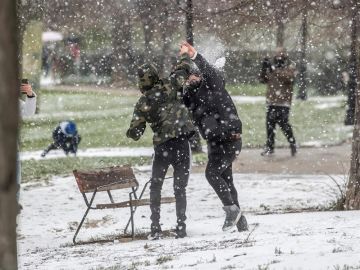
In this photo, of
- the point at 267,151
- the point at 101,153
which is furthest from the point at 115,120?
the point at 267,151

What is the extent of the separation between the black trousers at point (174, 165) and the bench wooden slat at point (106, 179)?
20.8 inches

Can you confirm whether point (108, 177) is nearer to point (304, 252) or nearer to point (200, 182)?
point (304, 252)

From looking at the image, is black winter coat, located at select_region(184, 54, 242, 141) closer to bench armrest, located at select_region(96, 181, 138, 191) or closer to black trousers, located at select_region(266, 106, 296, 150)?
bench armrest, located at select_region(96, 181, 138, 191)

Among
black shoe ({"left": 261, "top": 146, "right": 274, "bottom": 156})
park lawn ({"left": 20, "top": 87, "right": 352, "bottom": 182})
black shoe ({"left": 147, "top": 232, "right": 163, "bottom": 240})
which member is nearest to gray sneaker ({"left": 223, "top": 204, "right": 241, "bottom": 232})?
black shoe ({"left": 147, "top": 232, "right": 163, "bottom": 240})

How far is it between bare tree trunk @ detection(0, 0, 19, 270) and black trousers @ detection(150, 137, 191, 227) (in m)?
4.55

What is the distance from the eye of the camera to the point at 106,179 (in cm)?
862

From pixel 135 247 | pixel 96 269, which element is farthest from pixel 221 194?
pixel 96 269

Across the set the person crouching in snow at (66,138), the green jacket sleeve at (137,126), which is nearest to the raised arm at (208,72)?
the green jacket sleeve at (137,126)

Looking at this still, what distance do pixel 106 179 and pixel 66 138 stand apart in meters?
7.85

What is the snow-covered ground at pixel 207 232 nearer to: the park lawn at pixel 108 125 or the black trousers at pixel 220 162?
the black trousers at pixel 220 162

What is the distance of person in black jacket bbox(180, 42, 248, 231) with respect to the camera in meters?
8.05

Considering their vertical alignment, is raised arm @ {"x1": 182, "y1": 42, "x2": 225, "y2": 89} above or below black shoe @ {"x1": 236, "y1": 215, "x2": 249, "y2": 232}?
above

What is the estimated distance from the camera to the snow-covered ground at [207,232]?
6301mm

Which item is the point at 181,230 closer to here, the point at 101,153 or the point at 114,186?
the point at 114,186
